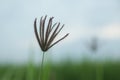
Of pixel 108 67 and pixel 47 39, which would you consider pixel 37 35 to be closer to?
pixel 47 39

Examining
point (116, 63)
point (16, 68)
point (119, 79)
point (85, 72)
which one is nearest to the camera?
point (16, 68)

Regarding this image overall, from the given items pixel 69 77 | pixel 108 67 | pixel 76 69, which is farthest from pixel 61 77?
pixel 108 67

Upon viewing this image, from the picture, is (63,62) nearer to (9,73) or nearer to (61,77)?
(61,77)

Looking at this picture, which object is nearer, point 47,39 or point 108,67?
point 47,39

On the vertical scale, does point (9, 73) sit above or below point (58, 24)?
below

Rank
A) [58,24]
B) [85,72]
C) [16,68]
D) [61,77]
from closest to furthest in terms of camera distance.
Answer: [58,24]
[16,68]
[85,72]
[61,77]

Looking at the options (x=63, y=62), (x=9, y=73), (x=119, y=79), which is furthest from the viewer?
(x=63, y=62)

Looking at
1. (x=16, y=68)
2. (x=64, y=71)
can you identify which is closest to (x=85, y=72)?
(x=16, y=68)
